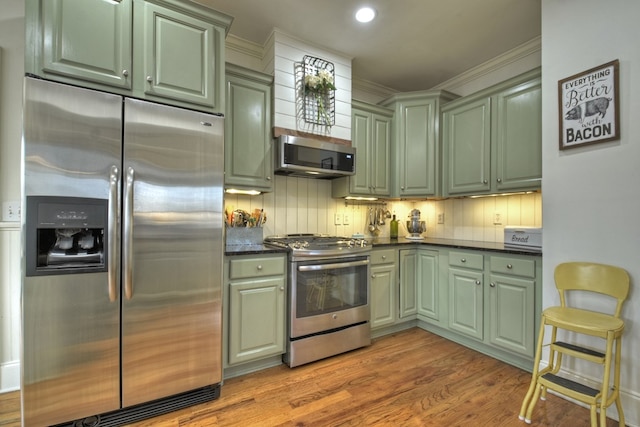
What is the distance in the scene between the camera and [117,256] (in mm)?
1573

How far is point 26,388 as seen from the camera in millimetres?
1424

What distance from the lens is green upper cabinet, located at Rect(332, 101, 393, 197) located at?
297 cm

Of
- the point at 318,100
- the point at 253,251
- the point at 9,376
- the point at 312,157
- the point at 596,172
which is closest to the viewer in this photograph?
the point at 596,172

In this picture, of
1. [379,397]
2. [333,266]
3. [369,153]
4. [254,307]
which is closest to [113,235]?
[254,307]

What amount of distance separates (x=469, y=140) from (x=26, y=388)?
358cm

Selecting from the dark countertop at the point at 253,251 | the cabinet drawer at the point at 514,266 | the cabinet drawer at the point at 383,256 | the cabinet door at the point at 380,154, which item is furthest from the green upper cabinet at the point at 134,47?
the cabinet drawer at the point at 514,266

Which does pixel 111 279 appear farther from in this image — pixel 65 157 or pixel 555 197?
pixel 555 197

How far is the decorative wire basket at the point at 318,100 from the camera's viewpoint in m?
2.63

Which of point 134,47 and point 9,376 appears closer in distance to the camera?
point 134,47

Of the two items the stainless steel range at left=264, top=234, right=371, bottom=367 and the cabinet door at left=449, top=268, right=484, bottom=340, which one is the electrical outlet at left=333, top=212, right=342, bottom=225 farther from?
the cabinet door at left=449, top=268, right=484, bottom=340

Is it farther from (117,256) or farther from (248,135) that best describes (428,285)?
(117,256)

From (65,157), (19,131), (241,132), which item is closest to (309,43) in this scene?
(241,132)

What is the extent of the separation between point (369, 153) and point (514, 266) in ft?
5.41

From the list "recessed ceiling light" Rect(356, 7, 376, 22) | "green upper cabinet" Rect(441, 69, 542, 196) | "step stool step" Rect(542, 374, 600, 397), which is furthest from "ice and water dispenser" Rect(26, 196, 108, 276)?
"green upper cabinet" Rect(441, 69, 542, 196)
